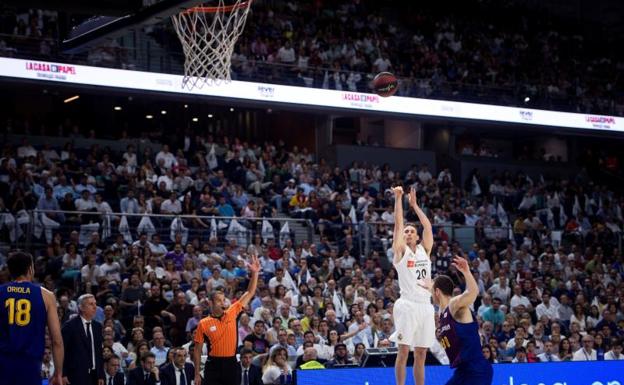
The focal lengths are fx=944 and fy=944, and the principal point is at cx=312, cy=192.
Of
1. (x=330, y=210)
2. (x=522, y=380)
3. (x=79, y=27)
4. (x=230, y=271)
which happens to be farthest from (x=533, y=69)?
(x=79, y=27)

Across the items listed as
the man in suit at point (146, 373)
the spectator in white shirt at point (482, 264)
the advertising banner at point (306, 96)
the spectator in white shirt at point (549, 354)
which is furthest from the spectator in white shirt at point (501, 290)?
the man in suit at point (146, 373)

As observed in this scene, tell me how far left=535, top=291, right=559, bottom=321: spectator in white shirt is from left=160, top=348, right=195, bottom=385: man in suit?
964 centimetres

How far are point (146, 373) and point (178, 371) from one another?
46cm

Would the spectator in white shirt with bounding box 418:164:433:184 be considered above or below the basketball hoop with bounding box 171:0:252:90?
below

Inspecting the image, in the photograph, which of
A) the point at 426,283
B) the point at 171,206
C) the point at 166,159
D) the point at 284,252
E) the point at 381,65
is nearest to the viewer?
the point at 426,283

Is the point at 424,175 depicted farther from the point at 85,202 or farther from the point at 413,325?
the point at 413,325

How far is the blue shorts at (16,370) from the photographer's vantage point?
7969 mm

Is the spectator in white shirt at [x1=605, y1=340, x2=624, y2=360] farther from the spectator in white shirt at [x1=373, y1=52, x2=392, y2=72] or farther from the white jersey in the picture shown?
the spectator in white shirt at [x1=373, y1=52, x2=392, y2=72]

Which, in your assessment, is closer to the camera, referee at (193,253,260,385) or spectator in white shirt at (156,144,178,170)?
referee at (193,253,260,385)

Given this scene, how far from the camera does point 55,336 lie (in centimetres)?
795

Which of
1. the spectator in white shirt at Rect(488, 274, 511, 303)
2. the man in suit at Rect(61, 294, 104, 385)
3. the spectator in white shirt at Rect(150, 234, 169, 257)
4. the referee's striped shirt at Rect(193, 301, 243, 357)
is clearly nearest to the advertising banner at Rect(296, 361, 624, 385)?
the referee's striped shirt at Rect(193, 301, 243, 357)

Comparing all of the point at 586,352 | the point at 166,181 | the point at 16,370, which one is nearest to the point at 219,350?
the point at 16,370

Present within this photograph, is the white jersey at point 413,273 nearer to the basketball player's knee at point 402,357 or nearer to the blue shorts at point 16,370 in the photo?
the basketball player's knee at point 402,357

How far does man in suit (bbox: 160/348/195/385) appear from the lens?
43.7ft
